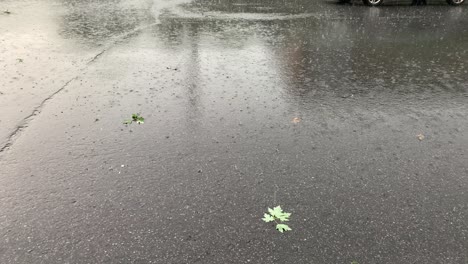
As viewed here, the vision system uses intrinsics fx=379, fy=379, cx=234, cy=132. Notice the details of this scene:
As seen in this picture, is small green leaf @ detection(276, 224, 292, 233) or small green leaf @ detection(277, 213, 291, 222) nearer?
small green leaf @ detection(276, 224, 292, 233)

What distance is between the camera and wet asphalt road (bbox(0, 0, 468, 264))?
2.92 metres

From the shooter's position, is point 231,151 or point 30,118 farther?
point 30,118

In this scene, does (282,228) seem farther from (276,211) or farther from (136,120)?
(136,120)

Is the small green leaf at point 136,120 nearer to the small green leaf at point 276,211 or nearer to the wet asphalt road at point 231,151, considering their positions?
the wet asphalt road at point 231,151

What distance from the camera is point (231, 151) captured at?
4195 mm

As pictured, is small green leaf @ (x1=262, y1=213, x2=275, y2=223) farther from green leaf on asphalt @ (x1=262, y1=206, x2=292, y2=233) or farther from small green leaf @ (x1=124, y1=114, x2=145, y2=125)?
small green leaf @ (x1=124, y1=114, x2=145, y2=125)

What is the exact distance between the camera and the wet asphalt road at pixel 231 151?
2.92 meters

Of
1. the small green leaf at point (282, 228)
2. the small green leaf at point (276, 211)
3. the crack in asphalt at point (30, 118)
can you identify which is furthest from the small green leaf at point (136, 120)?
the small green leaf at point (282, 228)

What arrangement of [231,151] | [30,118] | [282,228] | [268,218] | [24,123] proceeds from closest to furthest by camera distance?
[282,228] < [268,218] < [231,151] < [24,123] < [30,118]

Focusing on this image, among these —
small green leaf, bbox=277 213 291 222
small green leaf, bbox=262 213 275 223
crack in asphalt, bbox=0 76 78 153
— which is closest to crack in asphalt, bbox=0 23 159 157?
crack in asphalt, bbox=0 76 78 153

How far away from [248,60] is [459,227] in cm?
522

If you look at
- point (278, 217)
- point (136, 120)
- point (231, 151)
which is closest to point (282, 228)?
point (278, 217)

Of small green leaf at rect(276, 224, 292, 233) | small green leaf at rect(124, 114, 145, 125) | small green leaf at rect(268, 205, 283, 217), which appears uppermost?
small green leaf at rect(124, 114, 145, 125)

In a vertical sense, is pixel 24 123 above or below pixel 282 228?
above
